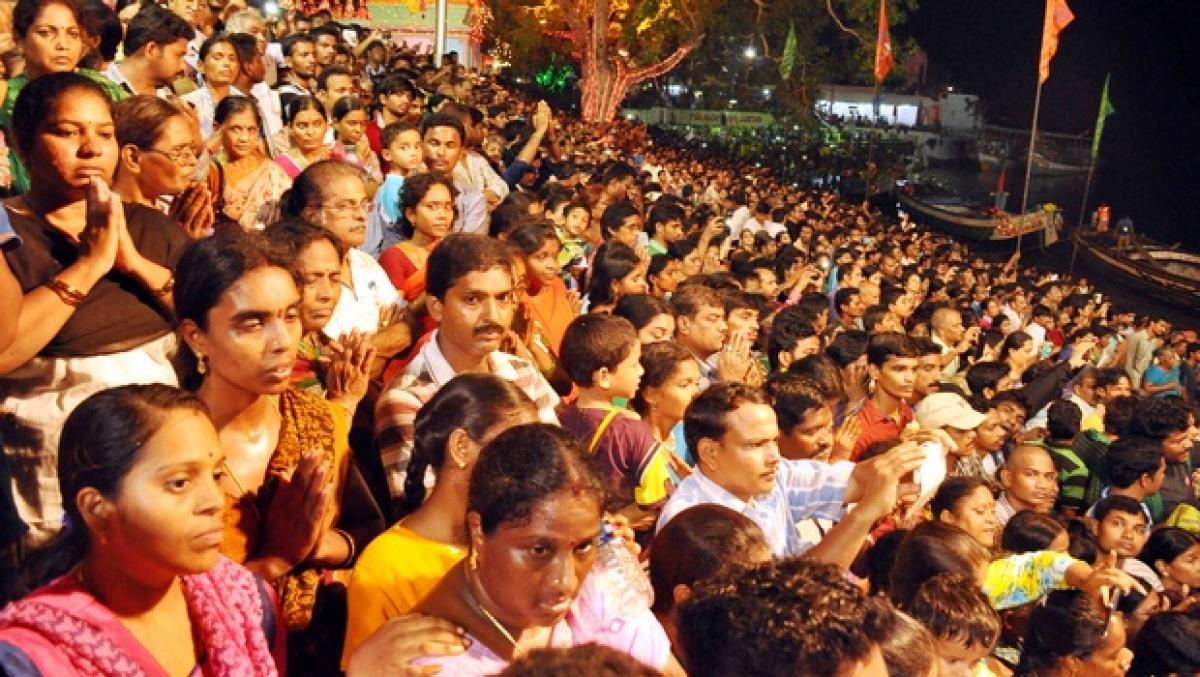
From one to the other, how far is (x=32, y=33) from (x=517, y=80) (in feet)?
138

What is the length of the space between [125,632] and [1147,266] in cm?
3069

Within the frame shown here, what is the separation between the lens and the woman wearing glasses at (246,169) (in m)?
5.38

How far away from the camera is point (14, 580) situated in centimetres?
265

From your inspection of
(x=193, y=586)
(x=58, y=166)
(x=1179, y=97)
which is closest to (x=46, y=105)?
(x=58, y=166)

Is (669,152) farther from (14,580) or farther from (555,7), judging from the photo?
(14,580)

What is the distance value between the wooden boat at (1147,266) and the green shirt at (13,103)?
87.9 feet

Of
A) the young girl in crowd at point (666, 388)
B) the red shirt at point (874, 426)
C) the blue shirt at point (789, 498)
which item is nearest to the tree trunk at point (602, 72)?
the red shirt at point (874, 426)

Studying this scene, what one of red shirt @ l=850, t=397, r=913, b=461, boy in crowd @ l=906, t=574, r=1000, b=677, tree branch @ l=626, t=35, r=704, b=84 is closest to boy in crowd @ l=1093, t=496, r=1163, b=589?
red shirt @ l=850, t=397, r=913, b=461

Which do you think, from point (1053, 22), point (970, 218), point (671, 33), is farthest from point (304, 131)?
point (970, 218)

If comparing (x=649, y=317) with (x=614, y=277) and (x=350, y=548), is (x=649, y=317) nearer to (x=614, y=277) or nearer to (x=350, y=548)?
(x=614, y=277)

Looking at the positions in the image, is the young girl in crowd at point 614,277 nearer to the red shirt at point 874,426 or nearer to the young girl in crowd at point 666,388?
the red shirt at point 874,426

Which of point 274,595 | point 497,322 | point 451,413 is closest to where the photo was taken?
point 274,595

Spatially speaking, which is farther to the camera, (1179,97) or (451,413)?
(1179,97)

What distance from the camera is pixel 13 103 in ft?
13.5
